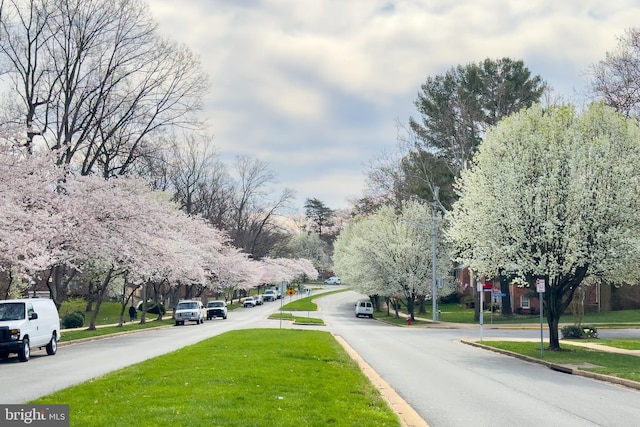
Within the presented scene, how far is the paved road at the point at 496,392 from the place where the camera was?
1166 cm

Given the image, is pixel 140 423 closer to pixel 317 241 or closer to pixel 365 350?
pixel 365 350

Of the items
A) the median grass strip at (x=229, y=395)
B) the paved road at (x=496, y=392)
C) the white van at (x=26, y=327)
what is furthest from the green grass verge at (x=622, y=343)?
Answer: the white van at (x=26, y=327)

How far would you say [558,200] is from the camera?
24297 mm

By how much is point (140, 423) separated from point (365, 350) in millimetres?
18289

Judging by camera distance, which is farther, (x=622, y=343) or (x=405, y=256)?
(x=405, y=256)

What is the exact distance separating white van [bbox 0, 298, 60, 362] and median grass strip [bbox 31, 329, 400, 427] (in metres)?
6.04

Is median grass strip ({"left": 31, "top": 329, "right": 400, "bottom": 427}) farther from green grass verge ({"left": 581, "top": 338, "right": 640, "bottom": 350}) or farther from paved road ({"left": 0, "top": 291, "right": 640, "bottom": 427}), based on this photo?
green grass verge ({"left": 581, "top": 338, "right": 640, "bottom": 350})

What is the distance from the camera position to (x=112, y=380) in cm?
1373

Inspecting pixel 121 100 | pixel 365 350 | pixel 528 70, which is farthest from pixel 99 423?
pixel 528 70

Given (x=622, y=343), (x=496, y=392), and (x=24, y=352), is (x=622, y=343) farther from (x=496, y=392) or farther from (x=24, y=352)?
(x=24, y=352)

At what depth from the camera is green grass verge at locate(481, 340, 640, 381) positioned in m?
19.3

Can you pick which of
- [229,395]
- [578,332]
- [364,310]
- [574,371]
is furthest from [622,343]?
[364,310]

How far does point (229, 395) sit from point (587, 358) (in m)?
16.0

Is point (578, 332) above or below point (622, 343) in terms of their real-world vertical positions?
above
